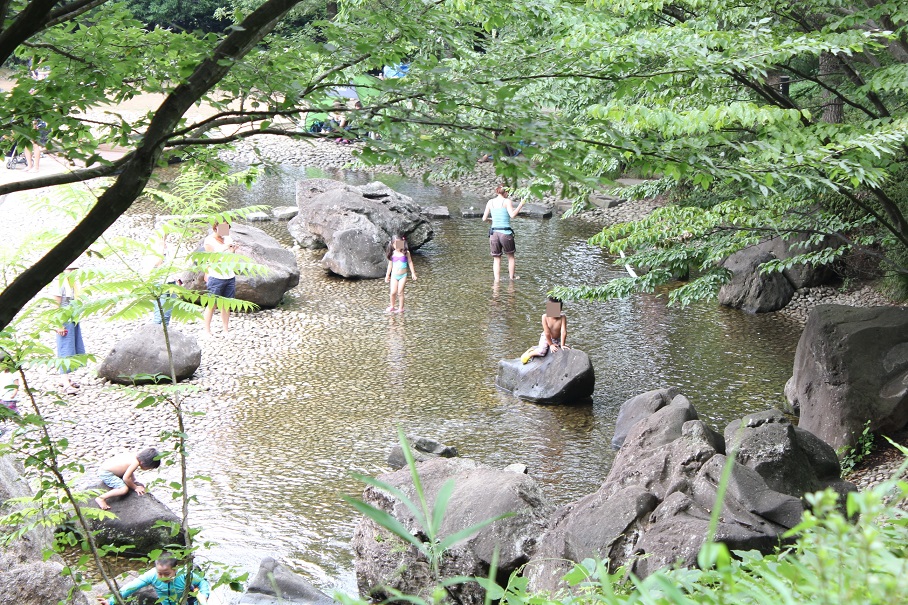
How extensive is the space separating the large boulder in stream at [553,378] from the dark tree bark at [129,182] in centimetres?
748

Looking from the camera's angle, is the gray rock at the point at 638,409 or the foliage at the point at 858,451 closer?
the foliage at the point at 858,451

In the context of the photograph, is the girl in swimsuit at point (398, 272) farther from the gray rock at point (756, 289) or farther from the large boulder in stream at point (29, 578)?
the large boulder in stream at point (29, 578)

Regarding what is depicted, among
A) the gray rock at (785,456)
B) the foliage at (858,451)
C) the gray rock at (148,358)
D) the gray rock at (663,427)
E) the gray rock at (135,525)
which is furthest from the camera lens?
the gray rock at (148,358)

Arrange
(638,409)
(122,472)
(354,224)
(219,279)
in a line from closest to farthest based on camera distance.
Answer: (122,472) < (638,409) < (219,279) < (354,224)

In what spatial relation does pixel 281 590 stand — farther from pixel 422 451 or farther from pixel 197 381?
pixel 197 381

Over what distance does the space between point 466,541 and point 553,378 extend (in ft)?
14.6

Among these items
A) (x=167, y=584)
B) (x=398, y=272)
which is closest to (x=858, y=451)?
(x=167, y=584)

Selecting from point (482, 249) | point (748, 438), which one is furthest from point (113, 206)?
point (482, 249)

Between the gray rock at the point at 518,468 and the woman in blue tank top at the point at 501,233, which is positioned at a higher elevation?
the woman in blue tank top at the point at 501,233

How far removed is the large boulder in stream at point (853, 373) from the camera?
28.0ft

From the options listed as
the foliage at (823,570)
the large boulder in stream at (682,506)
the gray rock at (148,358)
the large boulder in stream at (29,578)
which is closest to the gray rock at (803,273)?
the large boulder in stream at (682,506)

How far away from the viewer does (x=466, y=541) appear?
639cm

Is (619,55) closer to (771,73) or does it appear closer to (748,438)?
(748,438)

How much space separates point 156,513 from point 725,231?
6840mm
